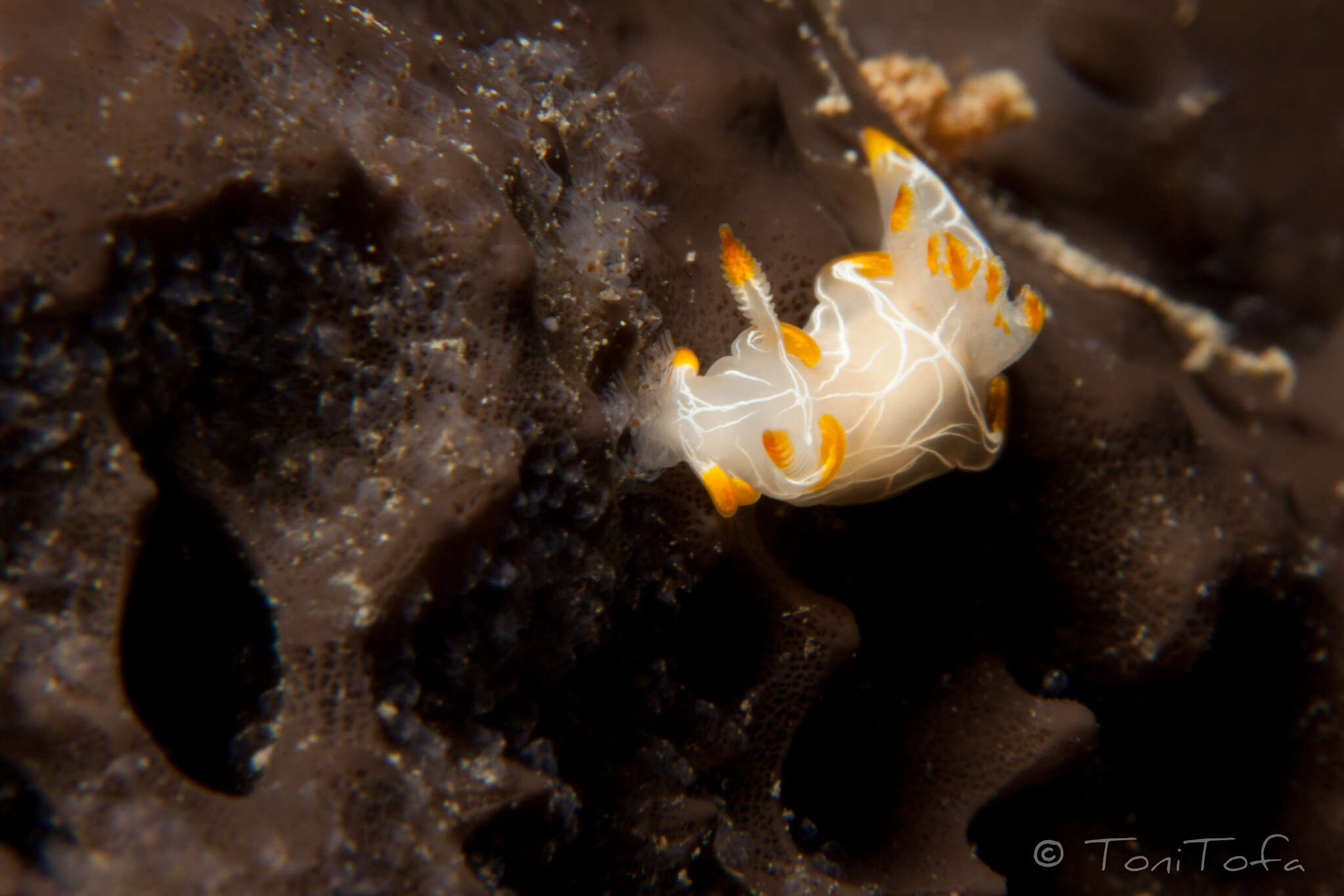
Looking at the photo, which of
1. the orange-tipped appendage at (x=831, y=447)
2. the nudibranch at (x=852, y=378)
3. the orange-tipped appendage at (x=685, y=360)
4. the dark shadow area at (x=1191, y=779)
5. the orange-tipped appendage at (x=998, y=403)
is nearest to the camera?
the orange-tipped appendage at (x=831, y=447)

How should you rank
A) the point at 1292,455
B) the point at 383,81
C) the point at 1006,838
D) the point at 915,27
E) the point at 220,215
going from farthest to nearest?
1. the point at 915,27
2. the point at 1292,455
3. the point at 1006,838
4. the point at 383,81
5. the point at 220,215

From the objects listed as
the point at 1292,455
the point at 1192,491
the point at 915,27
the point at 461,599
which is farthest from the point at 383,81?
the point at 1292,455

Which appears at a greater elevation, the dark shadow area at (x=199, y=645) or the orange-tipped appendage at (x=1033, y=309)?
the orange-tipped appendage at (x=1033, y=309)

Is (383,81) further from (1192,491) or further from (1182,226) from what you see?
(1182,226)

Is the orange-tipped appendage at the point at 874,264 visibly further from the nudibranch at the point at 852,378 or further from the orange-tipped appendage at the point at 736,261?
the orange-tipped appendage at the point at 736,261

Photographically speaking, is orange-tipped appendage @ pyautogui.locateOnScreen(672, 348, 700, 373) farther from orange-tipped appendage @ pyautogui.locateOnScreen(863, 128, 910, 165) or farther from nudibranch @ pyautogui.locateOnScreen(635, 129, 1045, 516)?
orange-tipped appendage @ pyautogui.locateOnScreen(863, 128, 910, 165)

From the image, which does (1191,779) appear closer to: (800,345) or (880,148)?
(800,345)

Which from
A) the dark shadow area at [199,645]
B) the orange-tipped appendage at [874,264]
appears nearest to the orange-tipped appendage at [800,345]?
the orange-tipped appendage at [874,264]
